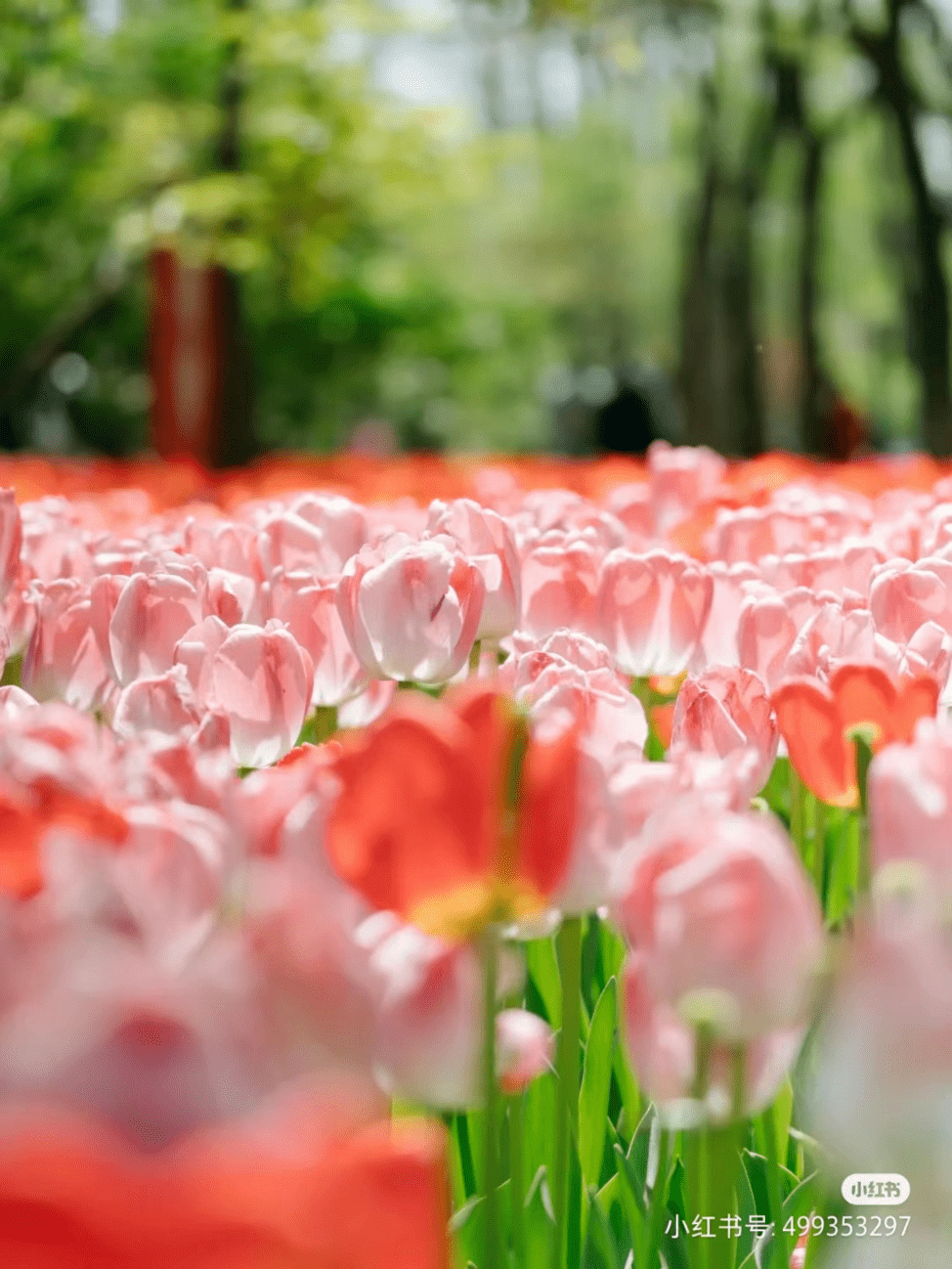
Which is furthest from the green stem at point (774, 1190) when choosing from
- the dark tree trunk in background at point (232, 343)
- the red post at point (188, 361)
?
the red post at point (188, 361)

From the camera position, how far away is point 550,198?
3953cm

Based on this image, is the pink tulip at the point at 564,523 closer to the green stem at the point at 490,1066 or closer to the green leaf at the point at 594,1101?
the green leaf at the point at 594,1101

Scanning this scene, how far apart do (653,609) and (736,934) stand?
1079mm

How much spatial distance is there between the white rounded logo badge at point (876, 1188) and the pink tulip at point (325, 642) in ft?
3.12

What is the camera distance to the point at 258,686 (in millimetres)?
1407

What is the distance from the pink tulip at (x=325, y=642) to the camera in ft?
5.40

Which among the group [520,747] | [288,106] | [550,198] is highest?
[550,198]

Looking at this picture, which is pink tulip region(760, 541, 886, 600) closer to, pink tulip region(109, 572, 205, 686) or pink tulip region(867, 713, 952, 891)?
pink tulip region(109, 572, 205, 686)

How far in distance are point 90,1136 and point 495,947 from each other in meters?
0.34

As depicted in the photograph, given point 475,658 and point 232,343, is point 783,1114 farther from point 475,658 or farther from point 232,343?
point 232,343

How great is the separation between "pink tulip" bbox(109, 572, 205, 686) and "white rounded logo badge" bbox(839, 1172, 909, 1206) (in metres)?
1.03

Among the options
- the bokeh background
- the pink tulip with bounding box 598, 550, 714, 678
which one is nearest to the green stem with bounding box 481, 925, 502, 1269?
the pink tulip with bounding box 598, 550, 714, 678

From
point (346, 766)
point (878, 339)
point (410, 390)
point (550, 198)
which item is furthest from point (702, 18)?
point (550, 198)

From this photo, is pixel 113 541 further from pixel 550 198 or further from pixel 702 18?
pixel 550 198
